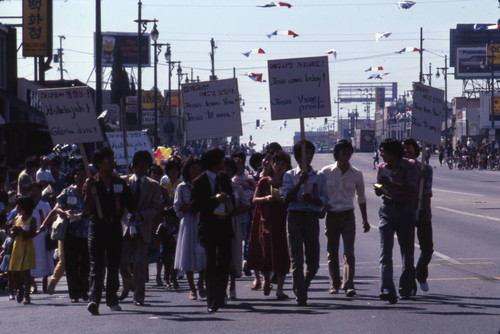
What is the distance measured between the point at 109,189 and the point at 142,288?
4.13 ft

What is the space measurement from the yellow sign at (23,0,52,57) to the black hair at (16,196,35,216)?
28.3 m

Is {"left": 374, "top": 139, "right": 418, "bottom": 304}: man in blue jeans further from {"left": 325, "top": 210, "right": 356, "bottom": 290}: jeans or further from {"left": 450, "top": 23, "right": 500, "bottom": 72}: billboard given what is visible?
{"left": 450, "top": 23, "right": 500, "bottom": 72}: billboard

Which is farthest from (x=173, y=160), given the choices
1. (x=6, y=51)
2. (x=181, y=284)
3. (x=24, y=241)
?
(x=6, y=51)

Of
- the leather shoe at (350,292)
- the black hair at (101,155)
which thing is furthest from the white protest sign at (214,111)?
the leather shoe at (350,292)

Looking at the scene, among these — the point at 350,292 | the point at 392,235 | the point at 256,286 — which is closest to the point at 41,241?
the point at 256,286

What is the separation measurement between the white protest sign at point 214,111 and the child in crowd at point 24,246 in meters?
2.96

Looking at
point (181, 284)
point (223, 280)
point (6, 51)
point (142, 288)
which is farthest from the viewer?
point (6, 51)

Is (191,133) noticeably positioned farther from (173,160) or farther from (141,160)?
(141,160)

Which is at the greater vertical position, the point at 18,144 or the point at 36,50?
the point at 36,50

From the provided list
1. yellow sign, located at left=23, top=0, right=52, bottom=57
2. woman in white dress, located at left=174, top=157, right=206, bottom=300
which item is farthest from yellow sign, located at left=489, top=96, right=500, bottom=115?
woman in white dress, located at left=174, top=157, right=206, bottom=300

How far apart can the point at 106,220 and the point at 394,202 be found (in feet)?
10.3

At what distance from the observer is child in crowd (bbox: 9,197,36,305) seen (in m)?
12.9

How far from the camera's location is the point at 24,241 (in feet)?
42.8

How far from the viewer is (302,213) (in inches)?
458
